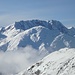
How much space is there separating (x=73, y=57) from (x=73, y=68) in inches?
281

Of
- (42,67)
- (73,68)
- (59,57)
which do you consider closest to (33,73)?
(42,67)

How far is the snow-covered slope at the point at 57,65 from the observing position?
95225mm

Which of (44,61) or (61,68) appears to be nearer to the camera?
(61,68)

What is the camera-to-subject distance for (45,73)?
3935 inches

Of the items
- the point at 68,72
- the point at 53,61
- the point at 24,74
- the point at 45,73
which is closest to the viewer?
the point at 68,72

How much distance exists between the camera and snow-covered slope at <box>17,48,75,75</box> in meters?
95.2

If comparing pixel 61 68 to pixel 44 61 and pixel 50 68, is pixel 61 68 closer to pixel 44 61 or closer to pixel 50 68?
pixel 50 68

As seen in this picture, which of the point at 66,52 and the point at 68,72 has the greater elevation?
the point at 66,52

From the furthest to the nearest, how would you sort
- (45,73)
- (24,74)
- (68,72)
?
(24,74), (45,73), (68,72)

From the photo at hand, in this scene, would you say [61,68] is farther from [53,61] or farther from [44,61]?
[44,61]

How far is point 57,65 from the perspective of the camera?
100938 millimetres

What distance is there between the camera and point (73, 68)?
309 feet

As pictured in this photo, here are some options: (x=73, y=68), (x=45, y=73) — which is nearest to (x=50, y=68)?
(x=45, y=73)

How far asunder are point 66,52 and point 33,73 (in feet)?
46.5
